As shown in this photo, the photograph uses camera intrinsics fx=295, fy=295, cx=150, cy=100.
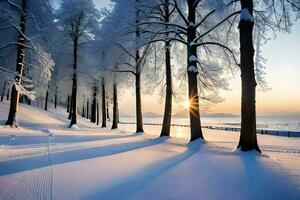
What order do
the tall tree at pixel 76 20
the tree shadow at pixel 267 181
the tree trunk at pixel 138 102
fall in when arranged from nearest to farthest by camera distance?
the tree shadow at pixel 267 181, the tree trunk at pixel 138 102, the tall tree at pixel 76 20

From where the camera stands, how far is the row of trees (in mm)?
10342

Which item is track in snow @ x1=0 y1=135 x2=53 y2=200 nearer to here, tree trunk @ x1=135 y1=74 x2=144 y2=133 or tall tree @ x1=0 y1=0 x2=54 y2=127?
tall tree @ x1=0 y1=0 x2=54 y2=127

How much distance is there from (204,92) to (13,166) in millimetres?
12265

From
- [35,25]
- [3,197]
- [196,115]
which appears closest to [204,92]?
[196,115]

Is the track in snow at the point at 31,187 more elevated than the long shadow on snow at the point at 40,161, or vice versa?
the long shadow on snow at the point at 40,161

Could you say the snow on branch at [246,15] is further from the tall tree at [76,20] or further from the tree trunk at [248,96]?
the tall tree at [76,20]

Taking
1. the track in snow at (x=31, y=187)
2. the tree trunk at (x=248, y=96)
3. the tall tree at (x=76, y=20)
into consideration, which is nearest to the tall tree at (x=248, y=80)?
the tree trunk at (x=248, y=96)

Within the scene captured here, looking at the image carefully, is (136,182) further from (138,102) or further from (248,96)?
(138,102)

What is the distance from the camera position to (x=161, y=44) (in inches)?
668

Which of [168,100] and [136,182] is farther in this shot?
[168,100]

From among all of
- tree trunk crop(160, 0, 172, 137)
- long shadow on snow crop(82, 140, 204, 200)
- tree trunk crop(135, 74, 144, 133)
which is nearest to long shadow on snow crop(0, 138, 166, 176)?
long shadow on snow crop(82, 140, 204, 200)

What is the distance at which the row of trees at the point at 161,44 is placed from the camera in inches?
407

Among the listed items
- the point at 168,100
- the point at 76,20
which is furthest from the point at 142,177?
the point at 76,20

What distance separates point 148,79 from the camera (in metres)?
20.4
